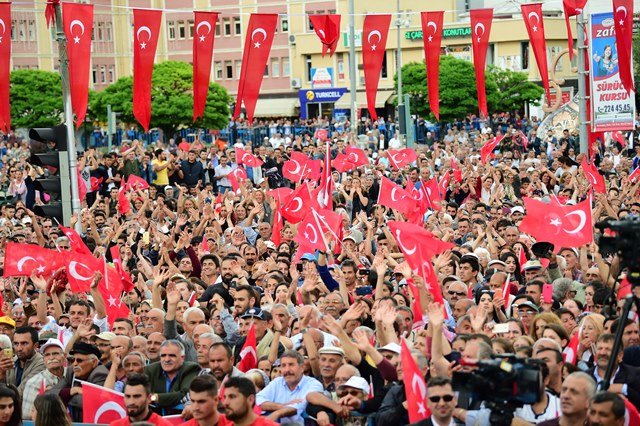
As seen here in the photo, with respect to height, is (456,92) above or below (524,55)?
below

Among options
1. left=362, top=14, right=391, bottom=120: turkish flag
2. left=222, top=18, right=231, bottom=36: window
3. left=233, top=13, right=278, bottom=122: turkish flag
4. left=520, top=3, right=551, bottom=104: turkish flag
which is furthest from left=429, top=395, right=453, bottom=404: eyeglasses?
left=222, top=18, right=231, bottom=36: window

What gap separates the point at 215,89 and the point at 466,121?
15331 millimetres

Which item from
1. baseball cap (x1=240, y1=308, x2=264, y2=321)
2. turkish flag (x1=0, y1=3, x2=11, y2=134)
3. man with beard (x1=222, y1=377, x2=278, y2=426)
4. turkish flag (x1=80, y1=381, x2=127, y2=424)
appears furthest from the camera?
turkish flag (x1=0, y1=3, x2=11, y2=134)

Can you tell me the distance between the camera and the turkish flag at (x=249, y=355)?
1272 cm

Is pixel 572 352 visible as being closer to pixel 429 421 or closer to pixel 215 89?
pixel 429 421

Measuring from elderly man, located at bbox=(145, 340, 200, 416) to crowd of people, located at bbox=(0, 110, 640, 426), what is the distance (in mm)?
14

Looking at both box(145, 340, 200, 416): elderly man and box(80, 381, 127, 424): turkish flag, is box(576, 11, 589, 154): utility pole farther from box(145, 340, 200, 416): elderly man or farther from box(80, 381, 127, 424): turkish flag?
box(80, 381, 127, 424): turkish flag

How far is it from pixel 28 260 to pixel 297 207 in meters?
4.93

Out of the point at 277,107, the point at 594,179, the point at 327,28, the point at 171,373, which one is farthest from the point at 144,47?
the point at 277,107

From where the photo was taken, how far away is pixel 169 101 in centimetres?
6919

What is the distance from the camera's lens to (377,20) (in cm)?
2908

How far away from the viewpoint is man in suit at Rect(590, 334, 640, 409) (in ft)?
33.9

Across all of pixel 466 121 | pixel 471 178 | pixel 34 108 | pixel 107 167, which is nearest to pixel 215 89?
pixel 34 108

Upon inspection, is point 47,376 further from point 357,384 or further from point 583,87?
point 583,87
